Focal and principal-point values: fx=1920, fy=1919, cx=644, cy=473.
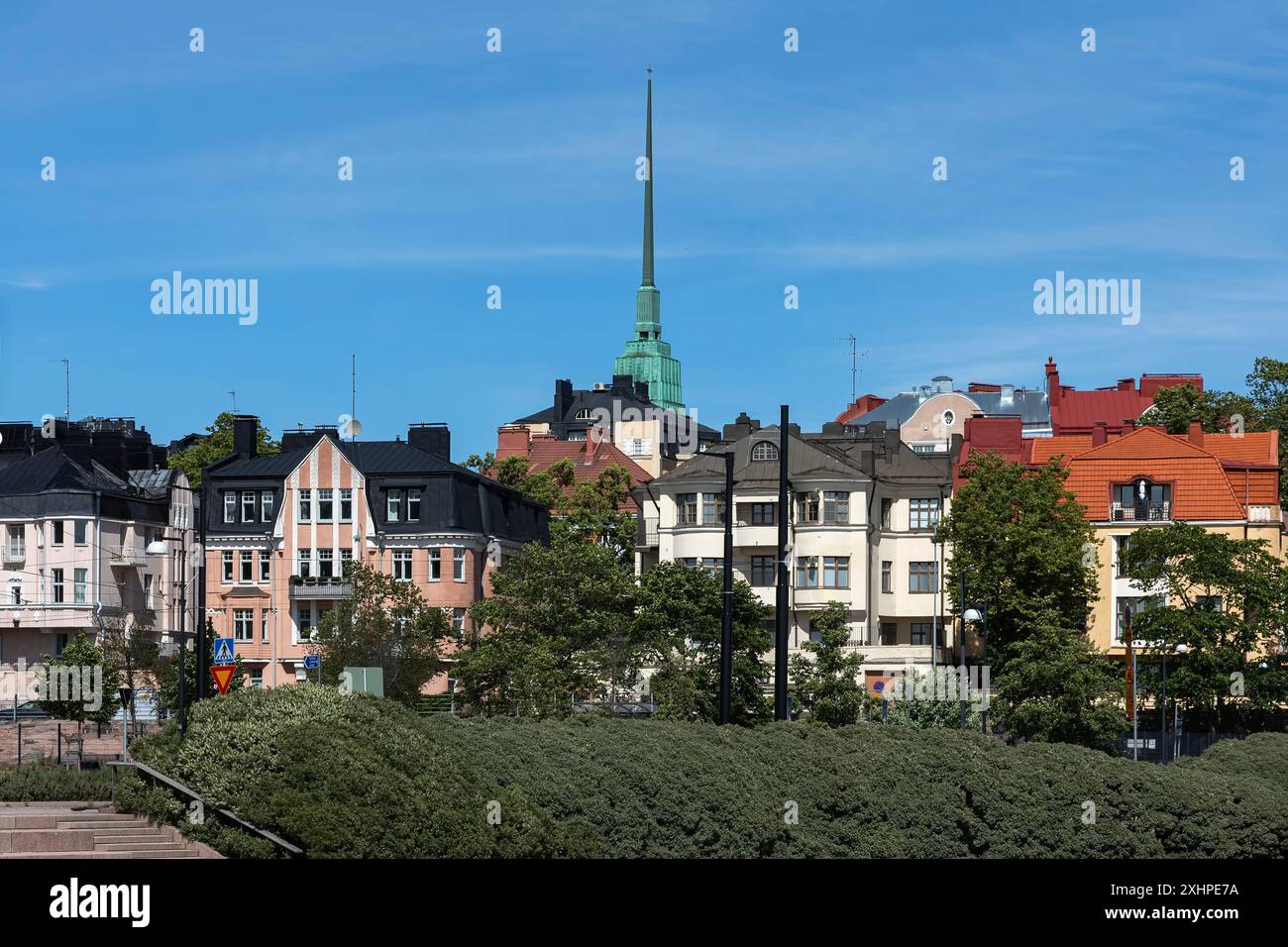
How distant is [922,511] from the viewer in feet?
264

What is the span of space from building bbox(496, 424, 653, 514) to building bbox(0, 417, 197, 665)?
2987cm

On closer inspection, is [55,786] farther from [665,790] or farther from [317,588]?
[317,588]

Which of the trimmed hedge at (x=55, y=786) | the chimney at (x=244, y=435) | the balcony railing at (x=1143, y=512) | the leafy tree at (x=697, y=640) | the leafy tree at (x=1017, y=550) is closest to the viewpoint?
the trimmed hedge at (x=55, y=786)

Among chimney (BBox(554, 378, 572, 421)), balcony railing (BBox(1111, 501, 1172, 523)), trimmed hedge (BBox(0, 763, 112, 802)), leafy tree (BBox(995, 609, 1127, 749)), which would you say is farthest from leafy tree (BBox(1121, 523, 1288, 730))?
chimney (BBox(554, 378, 572, 421))

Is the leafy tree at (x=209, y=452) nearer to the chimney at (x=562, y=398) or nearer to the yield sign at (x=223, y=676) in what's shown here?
the yield sign at (x=223, y=676)

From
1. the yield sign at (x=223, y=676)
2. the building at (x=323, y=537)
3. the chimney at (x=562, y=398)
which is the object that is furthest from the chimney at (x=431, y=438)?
the chimney at (x=562, y=398)

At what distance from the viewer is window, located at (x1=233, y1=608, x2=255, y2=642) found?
85250 mm

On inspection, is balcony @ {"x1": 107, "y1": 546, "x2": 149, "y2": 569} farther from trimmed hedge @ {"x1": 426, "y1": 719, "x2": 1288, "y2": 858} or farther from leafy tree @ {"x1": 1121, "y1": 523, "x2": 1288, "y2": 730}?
trimmed hedge @ {"x1": 426, "y1": 719, "x2": 1288, "y2": 858}

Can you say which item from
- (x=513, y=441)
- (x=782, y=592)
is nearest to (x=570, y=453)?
(x=513, y=441)

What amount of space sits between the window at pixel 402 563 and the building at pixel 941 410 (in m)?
31.8

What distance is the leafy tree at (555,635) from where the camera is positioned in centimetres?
5709
